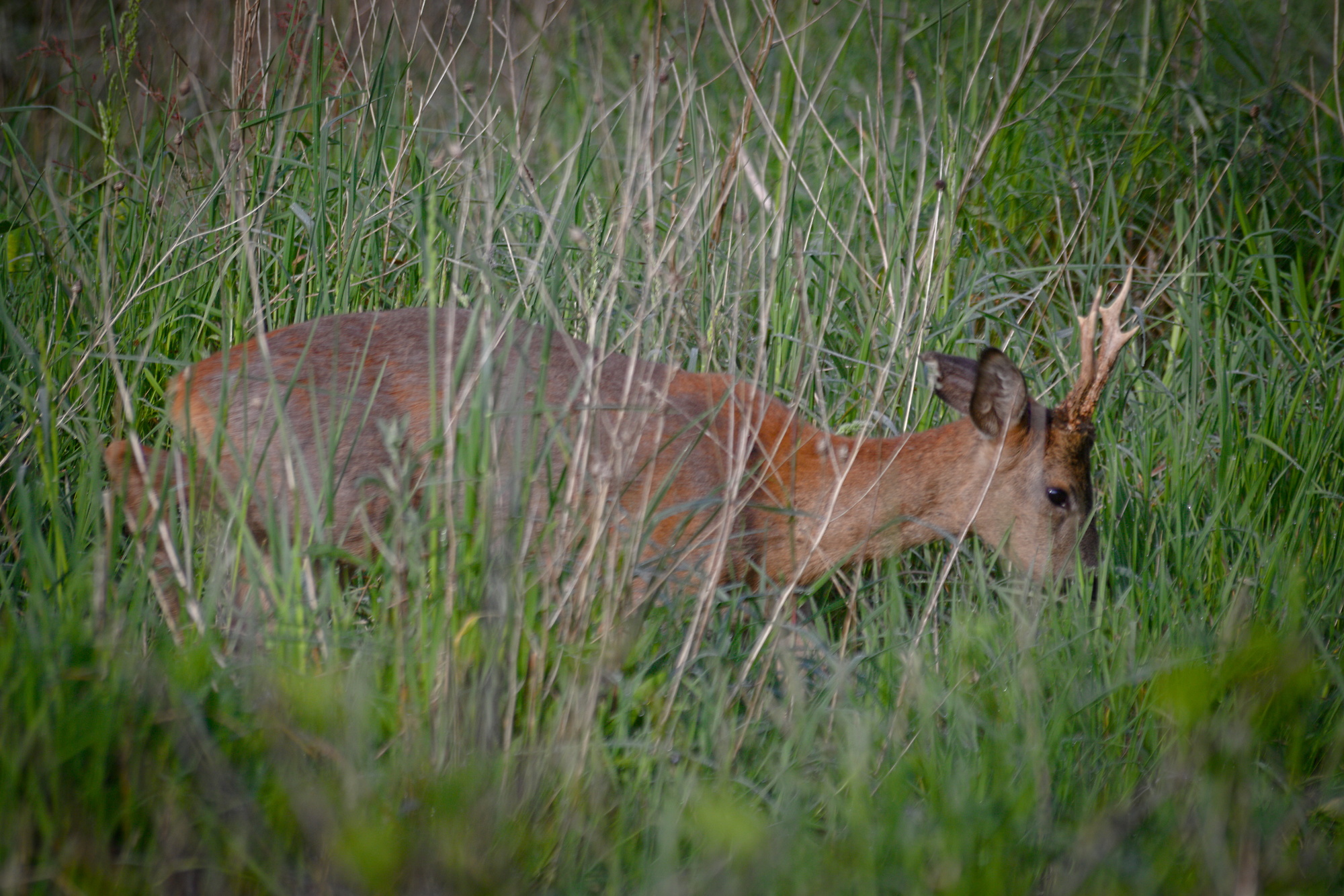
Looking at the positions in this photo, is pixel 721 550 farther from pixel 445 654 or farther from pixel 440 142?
pixel 440 142

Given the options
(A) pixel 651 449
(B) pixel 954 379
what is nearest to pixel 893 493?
(B) pixel 954 379

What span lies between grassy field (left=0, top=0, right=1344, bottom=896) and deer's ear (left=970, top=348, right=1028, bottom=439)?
1.16 feet

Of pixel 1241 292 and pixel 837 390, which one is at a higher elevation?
pixel 1241 292

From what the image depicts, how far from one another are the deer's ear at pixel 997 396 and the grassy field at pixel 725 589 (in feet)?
1.16

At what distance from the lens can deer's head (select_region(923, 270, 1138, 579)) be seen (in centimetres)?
364

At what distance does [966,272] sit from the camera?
15.8 feet

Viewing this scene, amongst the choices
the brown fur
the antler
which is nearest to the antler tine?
the antler

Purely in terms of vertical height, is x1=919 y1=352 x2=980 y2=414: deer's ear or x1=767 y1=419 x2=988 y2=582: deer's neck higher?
x1=919 y1=352 x2=980 y2=414: deer's ear

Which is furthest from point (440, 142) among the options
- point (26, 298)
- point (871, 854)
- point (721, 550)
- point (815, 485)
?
point (871, 854)

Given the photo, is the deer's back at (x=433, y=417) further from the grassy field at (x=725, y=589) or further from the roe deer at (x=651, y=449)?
the grassy field at (x=725, y=589)

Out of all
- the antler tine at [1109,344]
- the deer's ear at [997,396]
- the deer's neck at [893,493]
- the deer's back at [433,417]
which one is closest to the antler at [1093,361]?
the antler tine at [1109,344]

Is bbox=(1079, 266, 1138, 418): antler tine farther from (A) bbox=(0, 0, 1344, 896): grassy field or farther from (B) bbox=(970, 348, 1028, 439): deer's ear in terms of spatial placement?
(A) bbox=(0, 0, 1344, 896): grassy field

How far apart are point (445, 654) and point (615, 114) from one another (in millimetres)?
4773

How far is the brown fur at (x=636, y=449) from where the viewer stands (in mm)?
2508
